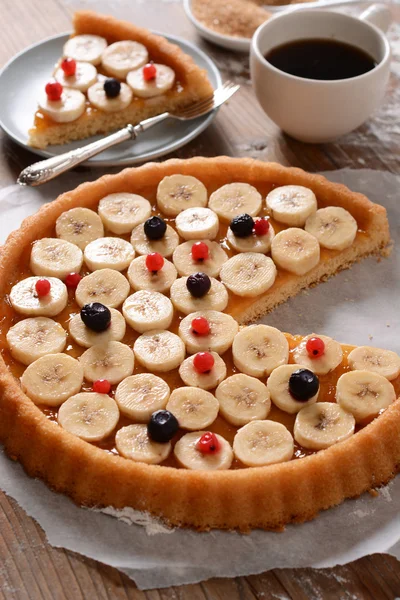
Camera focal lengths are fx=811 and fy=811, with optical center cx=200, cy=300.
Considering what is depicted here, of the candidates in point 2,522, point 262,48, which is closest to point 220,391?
point 2,522

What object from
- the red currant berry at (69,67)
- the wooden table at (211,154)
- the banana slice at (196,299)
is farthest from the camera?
the red currant berry at (69,67)

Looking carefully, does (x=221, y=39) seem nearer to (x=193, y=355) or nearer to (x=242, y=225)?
(x=242, y=225)

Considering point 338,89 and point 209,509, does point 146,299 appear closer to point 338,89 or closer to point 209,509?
point 209,509

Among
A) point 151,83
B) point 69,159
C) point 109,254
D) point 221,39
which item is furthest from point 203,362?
point 221,39

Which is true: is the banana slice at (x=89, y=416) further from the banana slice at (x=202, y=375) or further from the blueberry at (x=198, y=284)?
the blueberry at (x=198, y=284)

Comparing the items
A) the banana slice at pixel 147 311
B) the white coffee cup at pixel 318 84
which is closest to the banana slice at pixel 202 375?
the banana slice at pixel 147 311

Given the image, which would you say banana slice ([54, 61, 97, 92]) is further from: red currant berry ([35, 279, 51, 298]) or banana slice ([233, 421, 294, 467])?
banana slice ([233, 421, 294, 467])
